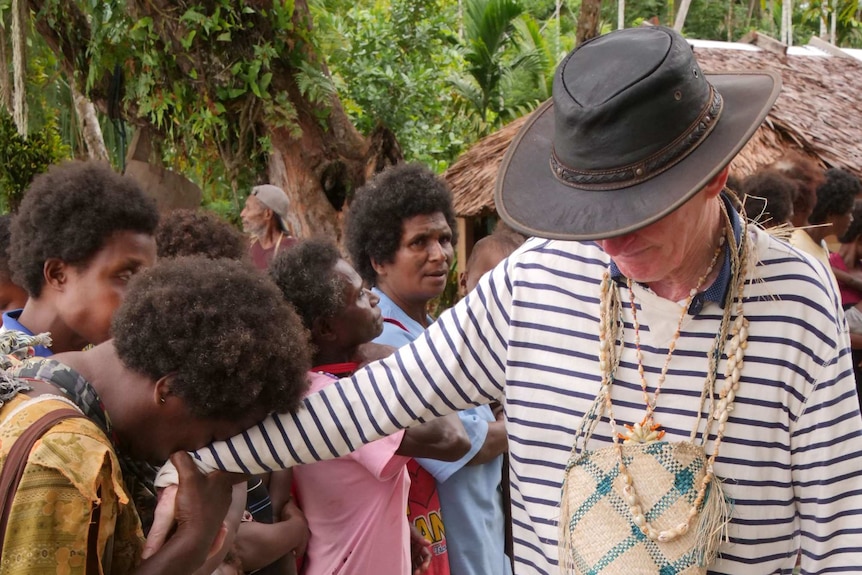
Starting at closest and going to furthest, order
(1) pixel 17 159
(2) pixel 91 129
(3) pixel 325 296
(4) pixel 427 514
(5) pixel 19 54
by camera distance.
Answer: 1. (3) pixel 325 296
2. (4) pixel 427 514
3. (5) pixel 19 54
4. (1) pixel 17 159
5. (2) pixel 91 129

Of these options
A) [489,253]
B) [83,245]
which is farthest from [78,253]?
[489,253]

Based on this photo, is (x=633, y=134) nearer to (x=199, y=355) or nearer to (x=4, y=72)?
(x=199, y=355)

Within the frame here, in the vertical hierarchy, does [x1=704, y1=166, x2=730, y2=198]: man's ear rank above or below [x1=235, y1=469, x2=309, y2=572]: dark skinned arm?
above

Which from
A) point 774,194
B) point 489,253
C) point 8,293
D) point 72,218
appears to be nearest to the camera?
point 72,218

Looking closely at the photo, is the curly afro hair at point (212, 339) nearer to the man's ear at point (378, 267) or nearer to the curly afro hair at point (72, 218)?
the curly afro hair at point (72, 218)

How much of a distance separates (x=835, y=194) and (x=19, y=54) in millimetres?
6253

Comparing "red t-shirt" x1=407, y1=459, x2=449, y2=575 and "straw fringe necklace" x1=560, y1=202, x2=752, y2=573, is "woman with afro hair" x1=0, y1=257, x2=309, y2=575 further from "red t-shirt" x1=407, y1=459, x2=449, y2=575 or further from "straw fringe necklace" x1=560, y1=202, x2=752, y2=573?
"red t-shirt" x1=407, y1=459, x2=449, y2=575

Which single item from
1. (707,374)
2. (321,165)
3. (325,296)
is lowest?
(321,165)

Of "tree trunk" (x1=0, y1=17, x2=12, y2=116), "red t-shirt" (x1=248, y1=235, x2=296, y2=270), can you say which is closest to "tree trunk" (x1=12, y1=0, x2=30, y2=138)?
"tree trunk" (x1=0, y1=17, x2=12, y2=116)

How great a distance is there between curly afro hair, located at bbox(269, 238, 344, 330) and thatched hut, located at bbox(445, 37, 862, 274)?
17.9ft

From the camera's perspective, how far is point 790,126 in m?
8.95

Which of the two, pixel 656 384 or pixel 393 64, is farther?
pixel 393 64

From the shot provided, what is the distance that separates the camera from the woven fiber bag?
1657mm

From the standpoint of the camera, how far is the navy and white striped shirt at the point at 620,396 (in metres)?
1.66
